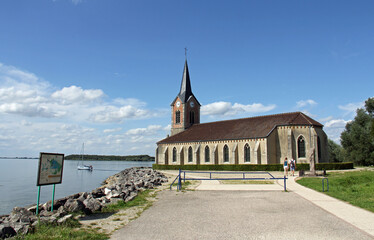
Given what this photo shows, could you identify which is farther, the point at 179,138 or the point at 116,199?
the point at 179,138

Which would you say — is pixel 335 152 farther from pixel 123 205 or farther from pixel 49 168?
pixel 49 168

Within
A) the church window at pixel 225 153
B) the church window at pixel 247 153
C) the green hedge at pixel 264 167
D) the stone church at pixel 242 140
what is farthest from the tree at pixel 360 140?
the church window at pixel 225 153

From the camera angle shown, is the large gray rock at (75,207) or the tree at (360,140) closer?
the large gray rock at (75,207)

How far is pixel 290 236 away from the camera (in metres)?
6.82

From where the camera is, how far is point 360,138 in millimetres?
45969

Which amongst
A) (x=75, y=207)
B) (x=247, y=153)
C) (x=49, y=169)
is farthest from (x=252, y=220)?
(x=247, y=153)

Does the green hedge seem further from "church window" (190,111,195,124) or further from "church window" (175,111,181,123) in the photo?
"church window" (175,111,181,123)

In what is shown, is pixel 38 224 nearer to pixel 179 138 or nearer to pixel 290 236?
pixel 290 236

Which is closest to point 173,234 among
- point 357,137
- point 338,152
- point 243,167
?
A: point 243,167

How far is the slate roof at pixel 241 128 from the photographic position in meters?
38.8

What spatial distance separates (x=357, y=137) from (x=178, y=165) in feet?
102

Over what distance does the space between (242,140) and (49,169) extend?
33.2 metres

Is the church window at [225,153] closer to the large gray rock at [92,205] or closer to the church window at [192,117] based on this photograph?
the church window at [192,117]

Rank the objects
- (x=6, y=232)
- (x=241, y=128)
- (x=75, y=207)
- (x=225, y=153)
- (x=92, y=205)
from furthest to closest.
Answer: (x=241, y=128)
(x=225, y=153)
(x=92, y=205)
(x=75, y=207)
(x=6, y=232)
